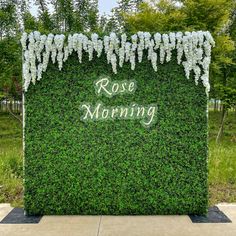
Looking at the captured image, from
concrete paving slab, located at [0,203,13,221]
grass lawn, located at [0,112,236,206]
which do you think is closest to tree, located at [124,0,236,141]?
grass lawn, located at [0,112,236,206]

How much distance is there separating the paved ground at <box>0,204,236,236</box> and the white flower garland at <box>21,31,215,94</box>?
190 centimetres

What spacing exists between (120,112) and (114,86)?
377 millimetres

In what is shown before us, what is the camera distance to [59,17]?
1880 cm

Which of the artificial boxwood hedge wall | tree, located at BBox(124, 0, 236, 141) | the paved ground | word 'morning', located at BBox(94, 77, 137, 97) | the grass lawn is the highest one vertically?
tree, located at BBox(124, 0, 236, 141)

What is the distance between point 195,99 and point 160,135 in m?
0.71

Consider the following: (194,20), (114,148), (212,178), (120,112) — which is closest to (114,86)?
(120,112)

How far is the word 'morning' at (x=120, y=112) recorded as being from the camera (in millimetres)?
5578

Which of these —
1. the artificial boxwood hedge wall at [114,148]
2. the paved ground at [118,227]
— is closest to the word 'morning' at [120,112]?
the artificial boxwood hedge wall at [114,148]

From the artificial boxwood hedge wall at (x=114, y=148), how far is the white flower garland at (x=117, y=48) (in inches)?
4.8

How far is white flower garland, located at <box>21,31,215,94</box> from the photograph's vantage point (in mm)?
5438

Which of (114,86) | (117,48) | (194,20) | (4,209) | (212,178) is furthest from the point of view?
(194,20)

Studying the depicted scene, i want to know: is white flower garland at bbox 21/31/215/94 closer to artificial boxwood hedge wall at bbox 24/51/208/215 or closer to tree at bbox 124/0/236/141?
artificial boxwood hedge wall at bbox 24/51/208/215

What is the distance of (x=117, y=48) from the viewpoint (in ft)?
17.9

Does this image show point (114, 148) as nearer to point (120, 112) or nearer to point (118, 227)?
point (120, 112)
